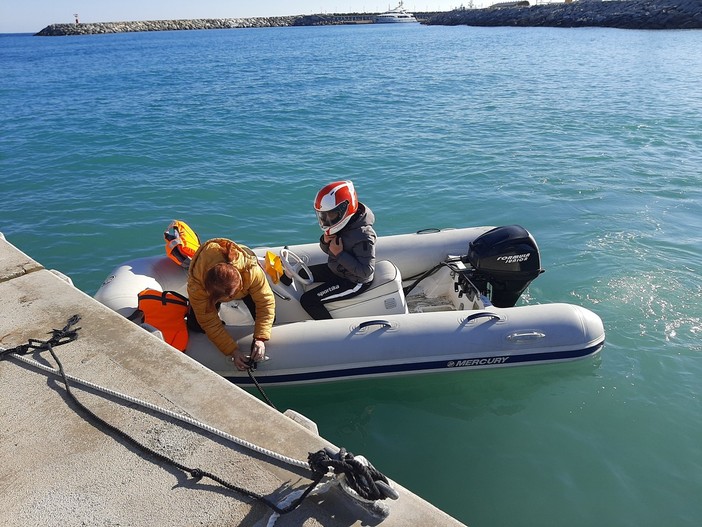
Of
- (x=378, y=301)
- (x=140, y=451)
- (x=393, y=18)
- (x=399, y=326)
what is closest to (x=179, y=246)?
(x=378, y=301)

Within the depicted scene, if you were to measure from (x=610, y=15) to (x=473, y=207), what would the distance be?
46725mm

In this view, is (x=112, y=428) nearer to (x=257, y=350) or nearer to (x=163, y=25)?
(x=257, y=350)

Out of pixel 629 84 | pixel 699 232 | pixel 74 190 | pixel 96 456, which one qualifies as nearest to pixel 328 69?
pixel 629 84

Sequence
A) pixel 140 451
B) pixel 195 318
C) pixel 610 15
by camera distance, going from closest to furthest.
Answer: pixel 140 451 → pixel 195 318 → pixel 610 15

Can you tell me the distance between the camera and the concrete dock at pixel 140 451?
2275mm

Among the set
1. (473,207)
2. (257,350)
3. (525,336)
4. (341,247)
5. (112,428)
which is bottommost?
(473,207)

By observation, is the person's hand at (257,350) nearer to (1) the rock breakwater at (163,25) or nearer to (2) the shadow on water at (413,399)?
(2) the shadow on water at (413,399)

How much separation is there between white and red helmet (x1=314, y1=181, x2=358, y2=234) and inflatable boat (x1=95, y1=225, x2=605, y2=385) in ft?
1.97

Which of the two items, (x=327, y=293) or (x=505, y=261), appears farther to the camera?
(x=505, y=261)

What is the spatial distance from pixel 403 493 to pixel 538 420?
2207 mm

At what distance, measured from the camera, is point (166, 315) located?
394cm

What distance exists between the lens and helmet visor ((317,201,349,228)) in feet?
13.0

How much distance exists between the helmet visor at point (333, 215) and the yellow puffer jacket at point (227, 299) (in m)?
0.61

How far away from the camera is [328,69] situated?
25578 mm
